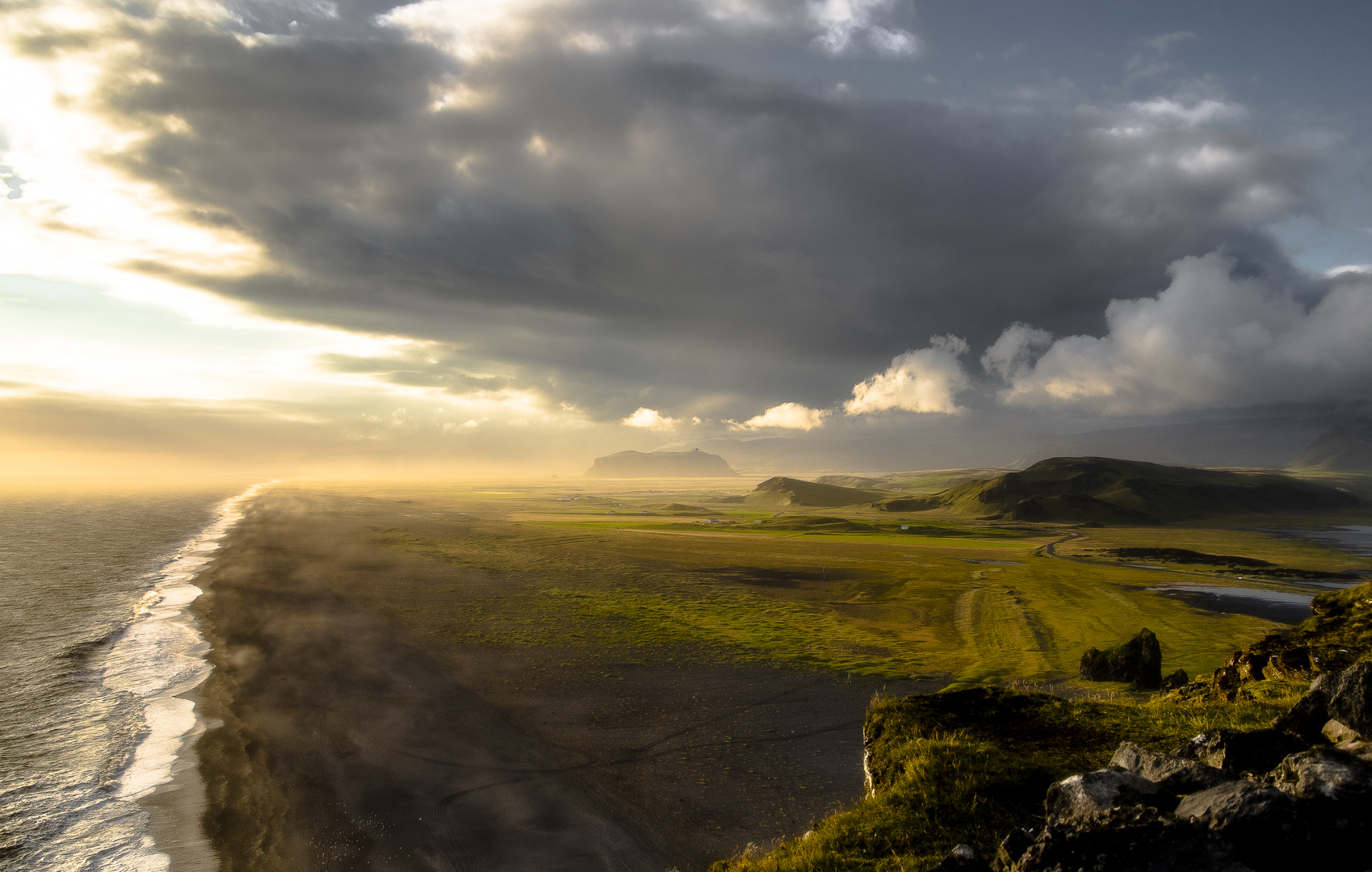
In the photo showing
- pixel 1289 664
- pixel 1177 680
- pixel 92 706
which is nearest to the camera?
pixel 1289 664

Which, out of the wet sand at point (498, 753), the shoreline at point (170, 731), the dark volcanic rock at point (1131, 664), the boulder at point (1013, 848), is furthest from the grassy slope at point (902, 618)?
the shoreline at point (170, 731)

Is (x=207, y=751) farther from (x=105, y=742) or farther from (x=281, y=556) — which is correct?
(x=281, y=556)

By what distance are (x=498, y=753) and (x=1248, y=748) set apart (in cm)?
2414

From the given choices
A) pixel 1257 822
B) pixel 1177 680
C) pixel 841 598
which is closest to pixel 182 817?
pixel 1257 822

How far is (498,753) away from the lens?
81.4 feet

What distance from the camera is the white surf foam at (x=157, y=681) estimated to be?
70.9 ft

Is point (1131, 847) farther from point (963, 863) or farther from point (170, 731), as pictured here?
Result: point (170, 731)

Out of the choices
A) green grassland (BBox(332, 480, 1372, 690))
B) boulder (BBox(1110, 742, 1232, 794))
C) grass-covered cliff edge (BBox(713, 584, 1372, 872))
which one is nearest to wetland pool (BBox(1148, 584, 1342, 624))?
green grassland (BBox(332, 480, 1372, 690))

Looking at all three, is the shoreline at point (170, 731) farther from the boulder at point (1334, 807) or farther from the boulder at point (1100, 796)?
the boulder at point (1334, 807)

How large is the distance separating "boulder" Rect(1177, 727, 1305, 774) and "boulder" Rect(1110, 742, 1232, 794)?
617 millimetres

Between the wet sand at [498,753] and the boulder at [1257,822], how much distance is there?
1488 cm

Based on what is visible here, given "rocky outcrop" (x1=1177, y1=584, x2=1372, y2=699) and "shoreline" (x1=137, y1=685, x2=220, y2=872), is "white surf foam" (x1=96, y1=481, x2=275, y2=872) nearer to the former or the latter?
"shoreline" (x1=137, y1=685, x2=220, y2=872)

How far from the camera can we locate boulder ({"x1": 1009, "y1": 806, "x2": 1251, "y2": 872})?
21.2 feet

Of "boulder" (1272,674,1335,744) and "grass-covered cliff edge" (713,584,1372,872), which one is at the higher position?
"boulder" (1272,674,1335,744)
